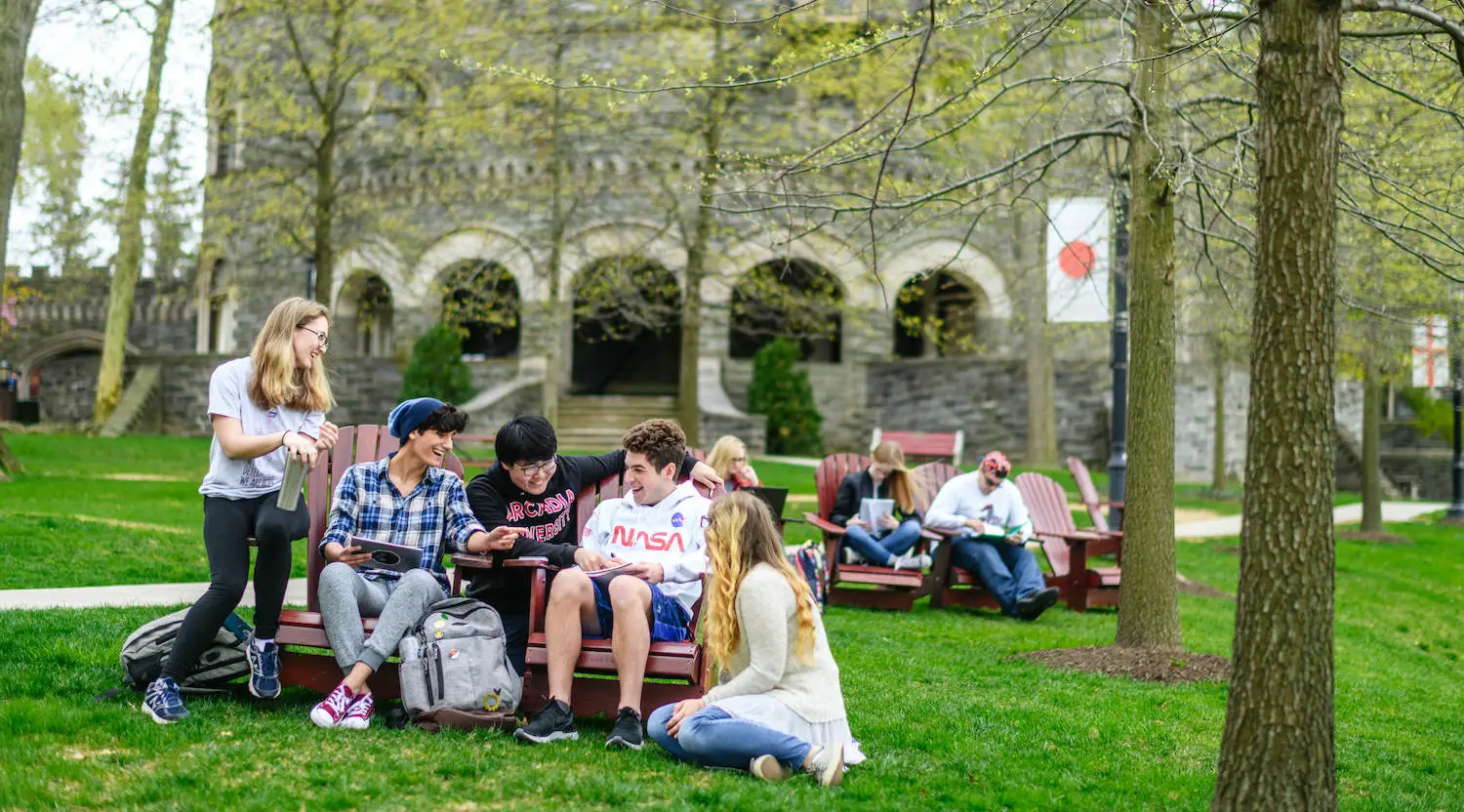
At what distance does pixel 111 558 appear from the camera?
363 inches

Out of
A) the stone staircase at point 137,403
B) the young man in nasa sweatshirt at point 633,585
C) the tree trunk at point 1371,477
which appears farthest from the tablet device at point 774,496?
the stone staircase at point 137,403

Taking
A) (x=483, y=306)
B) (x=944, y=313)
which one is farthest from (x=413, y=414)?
(x=944, y=313)

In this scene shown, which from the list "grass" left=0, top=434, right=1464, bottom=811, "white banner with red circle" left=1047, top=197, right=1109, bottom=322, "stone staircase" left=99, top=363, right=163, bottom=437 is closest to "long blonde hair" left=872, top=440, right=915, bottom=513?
"grass" left=0, top=434, right=1464, bottom=811

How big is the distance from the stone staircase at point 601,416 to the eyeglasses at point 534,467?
1796 cm

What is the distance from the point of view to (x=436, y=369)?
24531 millimetres

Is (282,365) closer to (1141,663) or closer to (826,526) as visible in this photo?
(1141,663)

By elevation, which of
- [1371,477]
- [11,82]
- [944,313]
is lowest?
[1371,477]

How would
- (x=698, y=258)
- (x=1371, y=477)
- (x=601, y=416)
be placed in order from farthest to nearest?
(x=601, y=416) → (x=1371, y=477) → (x=698, y=258)

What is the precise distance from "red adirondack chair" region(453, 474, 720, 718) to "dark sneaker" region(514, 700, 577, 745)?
0.61 ft

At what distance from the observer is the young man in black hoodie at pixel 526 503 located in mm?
5270

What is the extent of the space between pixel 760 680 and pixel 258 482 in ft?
6.82

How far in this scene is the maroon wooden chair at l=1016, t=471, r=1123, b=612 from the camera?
9969mm

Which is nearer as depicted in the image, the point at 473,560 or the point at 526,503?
the point at 473,560

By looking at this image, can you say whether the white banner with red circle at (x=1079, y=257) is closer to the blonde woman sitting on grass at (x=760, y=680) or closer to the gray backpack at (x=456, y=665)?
the blonde woman sitting on grass at (x=760, y=680)
